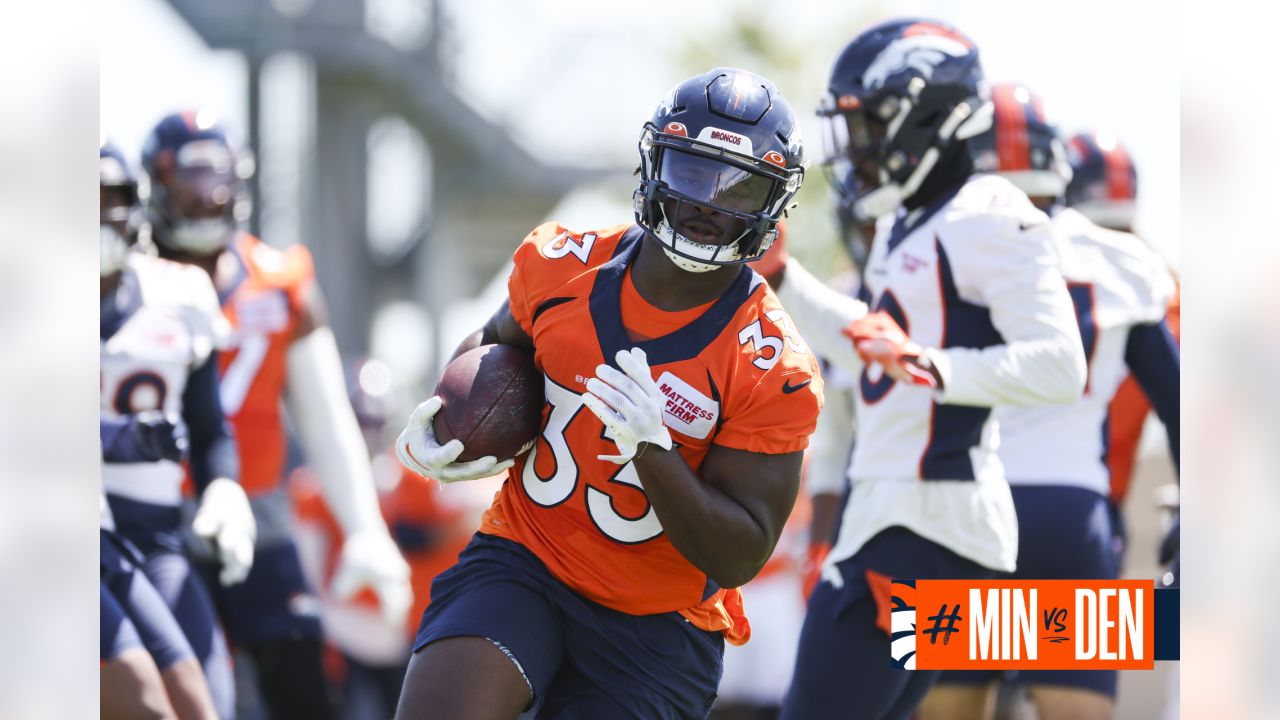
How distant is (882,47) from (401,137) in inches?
486

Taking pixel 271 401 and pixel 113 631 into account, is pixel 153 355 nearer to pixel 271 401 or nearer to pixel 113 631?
pixel 113 631

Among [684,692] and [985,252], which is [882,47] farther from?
[684,692]

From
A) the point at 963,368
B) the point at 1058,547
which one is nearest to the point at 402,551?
the point at 1058,547

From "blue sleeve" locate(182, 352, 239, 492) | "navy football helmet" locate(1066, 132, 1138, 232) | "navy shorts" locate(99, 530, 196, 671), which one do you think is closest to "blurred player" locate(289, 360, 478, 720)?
"blue sleeve" locate(182, 352, 239, 492)

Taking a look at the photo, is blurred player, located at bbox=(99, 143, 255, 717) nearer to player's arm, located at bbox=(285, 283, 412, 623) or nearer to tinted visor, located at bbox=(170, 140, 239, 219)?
tinted visor, located at bbox=(170, 140, 239, 219)

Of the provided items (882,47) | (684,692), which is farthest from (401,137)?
(684,692)

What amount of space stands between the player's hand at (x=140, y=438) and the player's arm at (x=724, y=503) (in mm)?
2036

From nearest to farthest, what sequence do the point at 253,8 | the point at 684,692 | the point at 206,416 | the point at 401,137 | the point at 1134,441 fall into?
the point at 684,692
the point at 206,416
the point at 1134,441
the point at 253,8
the point at 401,137

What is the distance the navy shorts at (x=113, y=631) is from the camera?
12.6 feet

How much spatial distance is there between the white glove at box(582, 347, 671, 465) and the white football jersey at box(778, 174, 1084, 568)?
1039 millimetres

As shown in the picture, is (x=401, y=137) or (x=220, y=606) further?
(x=401, y=137)

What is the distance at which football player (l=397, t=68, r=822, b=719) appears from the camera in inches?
119

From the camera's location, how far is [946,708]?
13.9 ft

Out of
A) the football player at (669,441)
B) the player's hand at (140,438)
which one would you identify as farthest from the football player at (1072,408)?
the player's hand at (140,438)
